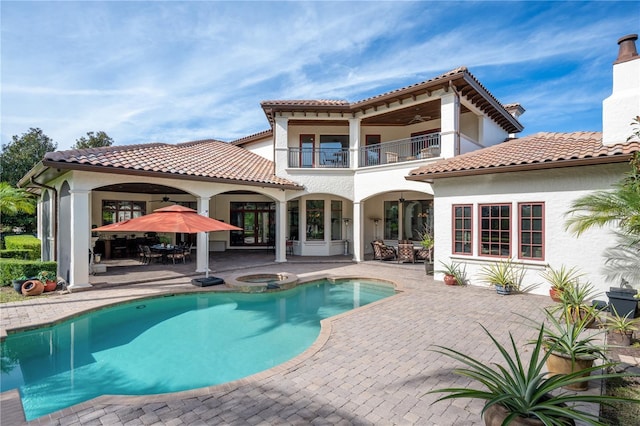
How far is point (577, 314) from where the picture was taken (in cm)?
750

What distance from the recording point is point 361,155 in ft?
61.6

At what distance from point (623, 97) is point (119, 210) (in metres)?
25.7

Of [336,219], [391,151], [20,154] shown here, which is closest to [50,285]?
[336,219]

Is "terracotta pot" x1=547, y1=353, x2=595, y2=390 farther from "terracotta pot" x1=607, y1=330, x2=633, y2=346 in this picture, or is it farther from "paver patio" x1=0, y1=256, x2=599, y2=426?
"terracotta pot" x1=607, y1=330, x2=633, y2=346

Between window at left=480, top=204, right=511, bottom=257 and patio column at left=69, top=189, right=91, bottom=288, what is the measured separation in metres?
14.2

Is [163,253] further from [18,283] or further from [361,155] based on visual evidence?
[361,155]

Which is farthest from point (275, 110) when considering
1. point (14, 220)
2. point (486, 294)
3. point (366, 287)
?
point (14, 220)

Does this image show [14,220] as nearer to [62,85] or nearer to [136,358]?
[62,85]

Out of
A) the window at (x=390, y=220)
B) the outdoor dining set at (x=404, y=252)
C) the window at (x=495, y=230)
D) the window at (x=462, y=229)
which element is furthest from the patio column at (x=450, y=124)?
the window at (x=390, y=220)

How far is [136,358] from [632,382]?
8981 mm

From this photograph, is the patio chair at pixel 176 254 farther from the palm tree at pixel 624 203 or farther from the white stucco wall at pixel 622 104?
the white stucco wall at pixel 622 104

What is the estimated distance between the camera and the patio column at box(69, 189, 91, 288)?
11.0 meters

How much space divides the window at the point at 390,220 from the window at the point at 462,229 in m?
7.74

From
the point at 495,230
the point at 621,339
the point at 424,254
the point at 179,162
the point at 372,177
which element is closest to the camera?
the point at 621,339
